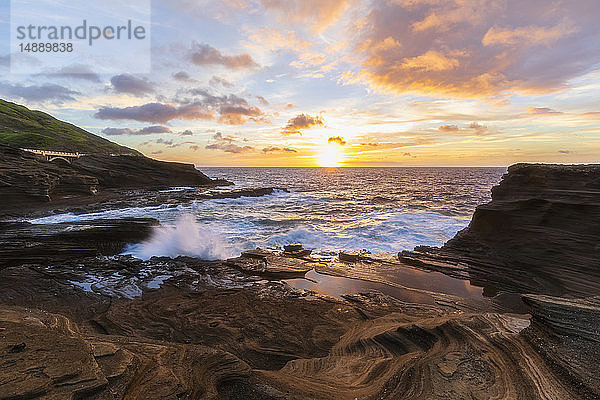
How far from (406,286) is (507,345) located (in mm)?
7161

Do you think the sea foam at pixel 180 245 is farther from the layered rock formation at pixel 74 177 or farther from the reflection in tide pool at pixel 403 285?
the layered rock formation at pixel 74 177

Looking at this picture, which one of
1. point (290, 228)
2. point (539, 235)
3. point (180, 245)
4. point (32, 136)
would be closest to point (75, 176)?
point (180, 245)

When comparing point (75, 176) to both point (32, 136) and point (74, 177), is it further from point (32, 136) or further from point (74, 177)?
point (32, 136)

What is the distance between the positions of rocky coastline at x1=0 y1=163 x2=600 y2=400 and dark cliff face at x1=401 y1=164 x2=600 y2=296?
72 millimetres

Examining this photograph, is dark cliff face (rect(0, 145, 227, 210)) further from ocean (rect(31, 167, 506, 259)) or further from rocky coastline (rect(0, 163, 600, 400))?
rocky coastline (rect(0, 163, 600, 400))

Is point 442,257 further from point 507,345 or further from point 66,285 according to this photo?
point 66,285

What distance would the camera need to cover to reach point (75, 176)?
128ft

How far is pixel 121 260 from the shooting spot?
48.3ft

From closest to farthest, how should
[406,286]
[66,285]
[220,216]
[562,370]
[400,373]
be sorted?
[562,370] < [400,373] < [66,285] < [406,286] < [220,216]

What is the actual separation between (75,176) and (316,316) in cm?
4420

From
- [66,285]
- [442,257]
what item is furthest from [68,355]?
[442,257]

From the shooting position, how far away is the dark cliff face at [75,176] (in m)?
29.2

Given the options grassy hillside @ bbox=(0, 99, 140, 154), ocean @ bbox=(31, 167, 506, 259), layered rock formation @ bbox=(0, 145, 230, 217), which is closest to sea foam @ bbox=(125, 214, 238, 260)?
ocean @ bbox=(31, 167, 506, 259)

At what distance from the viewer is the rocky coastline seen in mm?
5066
